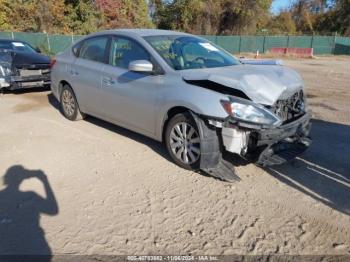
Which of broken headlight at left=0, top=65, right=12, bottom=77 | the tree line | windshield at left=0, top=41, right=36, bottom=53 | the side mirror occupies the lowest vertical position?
broken headlight at left=0, top=65, right=12, bottom=77

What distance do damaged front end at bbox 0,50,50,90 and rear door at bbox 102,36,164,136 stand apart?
4.71m

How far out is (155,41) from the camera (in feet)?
17.4

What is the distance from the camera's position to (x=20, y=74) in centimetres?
955

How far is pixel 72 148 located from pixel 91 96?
1.05 m

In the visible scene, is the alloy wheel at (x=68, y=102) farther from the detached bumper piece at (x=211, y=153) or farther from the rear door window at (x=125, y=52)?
the detached bumper piece at (x=211, y=153)

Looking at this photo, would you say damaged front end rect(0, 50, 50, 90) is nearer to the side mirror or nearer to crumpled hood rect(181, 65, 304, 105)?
the side mirror

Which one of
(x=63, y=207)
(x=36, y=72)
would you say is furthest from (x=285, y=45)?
(x=63, y=207)

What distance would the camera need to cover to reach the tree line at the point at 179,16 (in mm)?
29297

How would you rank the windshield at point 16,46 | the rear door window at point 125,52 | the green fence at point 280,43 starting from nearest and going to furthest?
the rear door window at point 125,52 → the windshield at point 16,46 → the green fence at point 280,43

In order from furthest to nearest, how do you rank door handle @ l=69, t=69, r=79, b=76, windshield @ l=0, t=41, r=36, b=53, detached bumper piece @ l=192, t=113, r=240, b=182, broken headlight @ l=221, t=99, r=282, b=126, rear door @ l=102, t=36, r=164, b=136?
windshield @ l=0, t=41, r=36, b=53, door handle @ l=69, t=69, r=79, b=76, rear door @ l=102, t=36, r=164, b=136, detached bumper piece @ l=192, t=113, r=240, b=182, broken headlight @ l=221, t=99, r=282, b=126

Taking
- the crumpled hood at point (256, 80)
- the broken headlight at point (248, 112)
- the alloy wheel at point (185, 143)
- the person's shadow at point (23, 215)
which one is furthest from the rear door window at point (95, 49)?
the broken headlight at point (248, 112)

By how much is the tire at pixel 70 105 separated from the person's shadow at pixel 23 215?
229 centimetres

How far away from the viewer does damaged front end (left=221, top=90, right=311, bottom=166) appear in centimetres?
416

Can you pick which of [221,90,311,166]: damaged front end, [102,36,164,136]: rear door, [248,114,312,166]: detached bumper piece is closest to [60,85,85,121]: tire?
[102,36,164,136]: rear door
